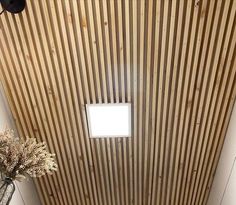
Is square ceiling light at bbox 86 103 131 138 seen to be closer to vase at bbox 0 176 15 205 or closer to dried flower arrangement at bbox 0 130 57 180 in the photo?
dried flower arrangement at bbox 0 130 57 180

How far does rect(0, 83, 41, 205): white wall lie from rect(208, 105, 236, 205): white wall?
202cm

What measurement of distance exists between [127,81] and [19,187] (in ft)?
4.92

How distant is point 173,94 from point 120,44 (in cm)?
71

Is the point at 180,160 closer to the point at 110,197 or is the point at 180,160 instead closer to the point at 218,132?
the point at 218,132

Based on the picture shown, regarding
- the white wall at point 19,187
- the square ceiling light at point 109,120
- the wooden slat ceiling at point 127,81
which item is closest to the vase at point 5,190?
the white wall at point 19,187

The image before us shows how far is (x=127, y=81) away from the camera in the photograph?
305cm

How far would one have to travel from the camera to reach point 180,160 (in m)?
3.84

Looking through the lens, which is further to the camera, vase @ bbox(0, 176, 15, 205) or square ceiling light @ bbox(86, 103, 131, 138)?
square ceiling light @ bbox(86, 103, 131, 138)

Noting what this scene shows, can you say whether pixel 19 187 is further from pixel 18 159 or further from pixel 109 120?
pixel 18 159

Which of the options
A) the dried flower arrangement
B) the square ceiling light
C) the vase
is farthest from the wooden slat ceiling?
the vase

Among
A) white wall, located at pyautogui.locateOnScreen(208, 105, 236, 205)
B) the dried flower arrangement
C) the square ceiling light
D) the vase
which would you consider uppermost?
the square ceiling light

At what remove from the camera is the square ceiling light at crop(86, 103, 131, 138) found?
323 cm

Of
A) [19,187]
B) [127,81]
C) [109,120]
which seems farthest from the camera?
[19,187]

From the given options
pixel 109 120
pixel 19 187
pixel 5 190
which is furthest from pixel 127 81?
pixel 19 187
